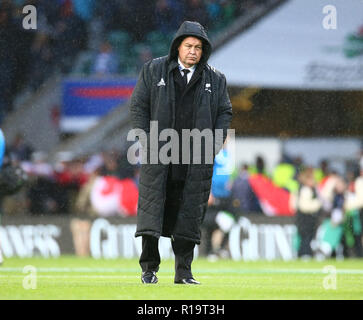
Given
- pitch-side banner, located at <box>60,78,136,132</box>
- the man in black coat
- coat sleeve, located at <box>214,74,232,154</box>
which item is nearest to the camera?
the man in black coat

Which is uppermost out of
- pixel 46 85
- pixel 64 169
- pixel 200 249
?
pixel 46 85

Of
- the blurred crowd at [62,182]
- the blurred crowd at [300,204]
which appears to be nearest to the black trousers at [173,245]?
the blurred crowd at [300,204]

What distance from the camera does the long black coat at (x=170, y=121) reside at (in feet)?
31.0

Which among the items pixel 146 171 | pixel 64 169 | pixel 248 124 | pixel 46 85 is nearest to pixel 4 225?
pixel 64 169

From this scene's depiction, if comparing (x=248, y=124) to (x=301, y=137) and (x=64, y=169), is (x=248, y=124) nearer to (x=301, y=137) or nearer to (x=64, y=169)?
(x=301, y=137)

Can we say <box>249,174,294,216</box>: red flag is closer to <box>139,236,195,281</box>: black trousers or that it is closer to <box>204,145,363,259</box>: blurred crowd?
<box>204,145,363,259</box>: blurred crowd

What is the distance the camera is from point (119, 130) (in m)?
21.3

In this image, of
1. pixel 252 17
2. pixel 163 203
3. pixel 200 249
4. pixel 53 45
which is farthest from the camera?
pixel 53 45

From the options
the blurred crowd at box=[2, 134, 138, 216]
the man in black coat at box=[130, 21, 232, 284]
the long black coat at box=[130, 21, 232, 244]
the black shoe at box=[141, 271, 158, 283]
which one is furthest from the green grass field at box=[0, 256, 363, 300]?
the blurred crowd at box=[2, 134, 138, 216]

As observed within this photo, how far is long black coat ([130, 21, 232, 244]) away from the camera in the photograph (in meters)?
9.45

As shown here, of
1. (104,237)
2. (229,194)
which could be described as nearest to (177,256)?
(229,194)

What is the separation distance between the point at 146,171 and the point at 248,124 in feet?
40.9

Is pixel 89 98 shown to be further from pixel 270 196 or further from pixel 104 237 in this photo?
pixel 270 196

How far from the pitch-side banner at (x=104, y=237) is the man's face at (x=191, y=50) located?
9.71 metres
